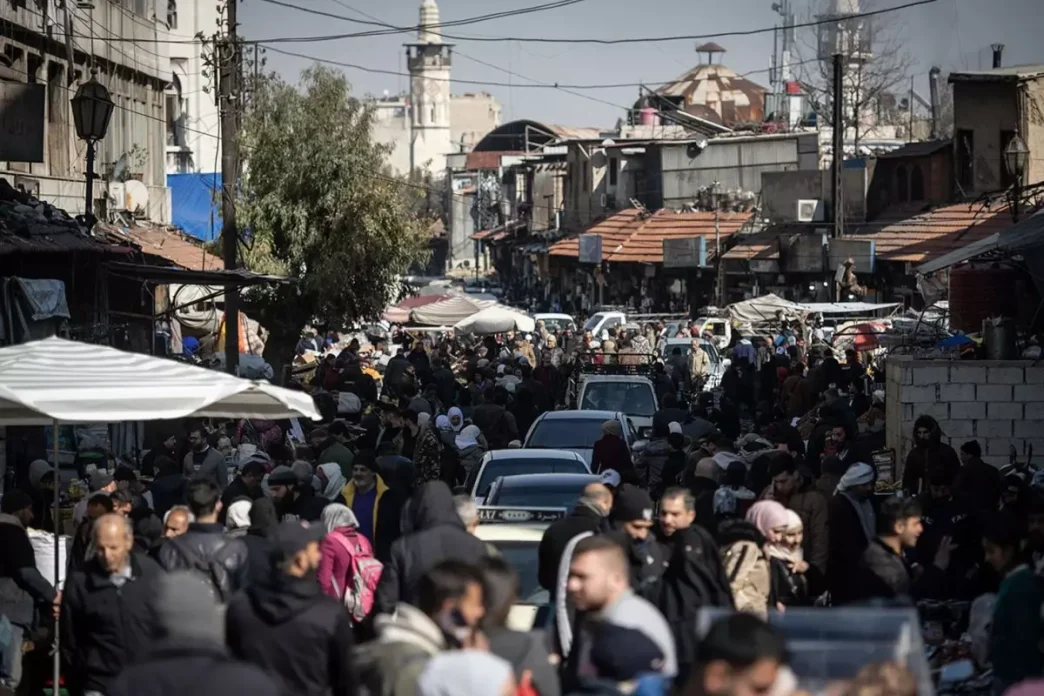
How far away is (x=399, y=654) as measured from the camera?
604 cm

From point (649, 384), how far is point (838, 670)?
17786 mm

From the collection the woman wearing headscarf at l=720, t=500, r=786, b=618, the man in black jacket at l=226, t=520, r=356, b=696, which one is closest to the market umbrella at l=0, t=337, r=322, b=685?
the woman wearing headscarf at l=720, t=500, r=786, b=618

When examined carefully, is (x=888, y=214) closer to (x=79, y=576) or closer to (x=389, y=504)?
(x=389, y=504)

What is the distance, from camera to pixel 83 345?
1084cm

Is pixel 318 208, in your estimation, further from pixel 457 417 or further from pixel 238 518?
pixel 238 518

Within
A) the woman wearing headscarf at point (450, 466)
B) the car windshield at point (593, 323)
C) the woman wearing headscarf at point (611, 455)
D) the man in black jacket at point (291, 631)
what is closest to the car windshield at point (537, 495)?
the woman wearing headscarf at point (611, 455)

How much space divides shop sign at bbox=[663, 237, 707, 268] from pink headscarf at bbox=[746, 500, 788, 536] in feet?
130

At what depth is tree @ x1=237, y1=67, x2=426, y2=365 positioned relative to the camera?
1152 inches

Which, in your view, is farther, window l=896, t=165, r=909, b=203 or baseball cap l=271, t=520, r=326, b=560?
window l=896, t=165, r=909, b=203

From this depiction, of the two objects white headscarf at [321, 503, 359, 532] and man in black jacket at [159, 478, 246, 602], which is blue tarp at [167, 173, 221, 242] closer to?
white headscarf at [321, 503, 359, 532]

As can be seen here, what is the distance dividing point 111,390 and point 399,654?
13.9 feet

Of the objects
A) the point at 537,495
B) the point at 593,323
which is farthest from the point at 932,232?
→ the point at 537,495

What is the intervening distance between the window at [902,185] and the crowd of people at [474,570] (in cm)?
3163

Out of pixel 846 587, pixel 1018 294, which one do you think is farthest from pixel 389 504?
pixel 1018 294
